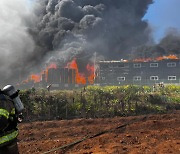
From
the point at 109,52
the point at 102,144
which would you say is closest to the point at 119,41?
the point at 109,52

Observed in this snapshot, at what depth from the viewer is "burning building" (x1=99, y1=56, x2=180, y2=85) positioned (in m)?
46.5

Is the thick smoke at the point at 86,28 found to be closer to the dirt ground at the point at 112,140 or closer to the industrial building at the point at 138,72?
the industrial building at the point at 138,72

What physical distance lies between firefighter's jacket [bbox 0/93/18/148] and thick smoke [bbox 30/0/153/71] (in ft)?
151

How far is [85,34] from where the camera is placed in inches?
2175

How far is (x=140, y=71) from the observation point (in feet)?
159

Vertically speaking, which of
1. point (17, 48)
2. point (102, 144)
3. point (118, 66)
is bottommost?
point (102, 144)

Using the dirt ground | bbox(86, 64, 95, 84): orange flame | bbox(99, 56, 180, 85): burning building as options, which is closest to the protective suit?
the dirt ground

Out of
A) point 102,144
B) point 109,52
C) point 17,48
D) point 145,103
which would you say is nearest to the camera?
point 102,144

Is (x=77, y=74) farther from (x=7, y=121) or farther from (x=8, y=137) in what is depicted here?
(x=7, y=121)

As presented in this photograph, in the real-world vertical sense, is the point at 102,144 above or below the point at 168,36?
below

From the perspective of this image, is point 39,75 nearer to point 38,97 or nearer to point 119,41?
point 119,41

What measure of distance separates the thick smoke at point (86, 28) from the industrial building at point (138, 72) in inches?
192

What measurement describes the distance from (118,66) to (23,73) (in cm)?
1541

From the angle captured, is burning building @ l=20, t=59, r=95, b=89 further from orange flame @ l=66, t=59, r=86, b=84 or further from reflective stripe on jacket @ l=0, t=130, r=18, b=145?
reflective stripe on jacket @ l=0, t=130, r=18, b=145
